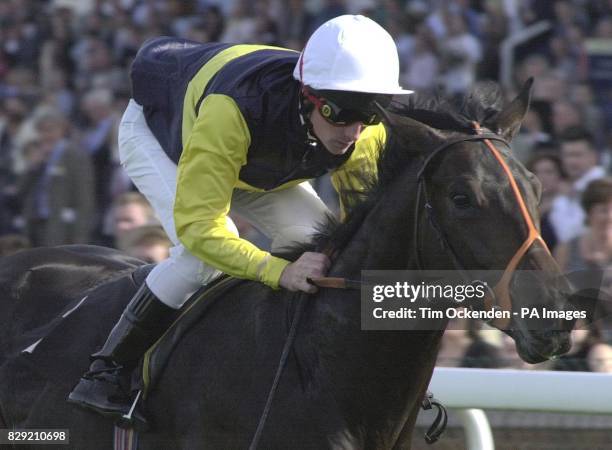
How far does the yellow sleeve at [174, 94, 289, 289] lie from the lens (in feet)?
10.1

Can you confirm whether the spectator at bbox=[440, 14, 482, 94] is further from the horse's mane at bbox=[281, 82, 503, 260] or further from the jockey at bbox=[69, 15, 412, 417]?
the horse's mane at bbox=[281, 82, 503, 260]

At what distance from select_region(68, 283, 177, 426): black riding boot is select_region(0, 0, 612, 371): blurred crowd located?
1476 millimetres

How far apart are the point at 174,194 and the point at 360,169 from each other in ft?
1.86

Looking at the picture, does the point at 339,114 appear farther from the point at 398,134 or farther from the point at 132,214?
the point at 132,214

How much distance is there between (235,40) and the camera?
30.5 feet

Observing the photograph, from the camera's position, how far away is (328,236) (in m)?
3.17

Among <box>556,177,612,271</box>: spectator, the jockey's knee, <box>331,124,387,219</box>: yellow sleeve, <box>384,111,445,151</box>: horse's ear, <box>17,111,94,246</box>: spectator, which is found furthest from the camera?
<box>17,111,94,246</box>: spectator

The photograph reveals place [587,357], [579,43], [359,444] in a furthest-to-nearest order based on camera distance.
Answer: [579,43]
[587,357]
[359,444]

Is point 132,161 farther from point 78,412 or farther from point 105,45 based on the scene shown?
point 105,45

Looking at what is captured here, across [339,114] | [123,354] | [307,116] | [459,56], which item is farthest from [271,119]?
[459,56]

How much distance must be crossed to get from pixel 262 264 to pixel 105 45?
7.16 meters

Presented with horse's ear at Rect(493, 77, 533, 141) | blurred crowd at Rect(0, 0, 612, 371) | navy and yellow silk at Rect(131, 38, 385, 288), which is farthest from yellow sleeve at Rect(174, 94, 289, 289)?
blurred crowd at Rect(0, 0, 612, 371)

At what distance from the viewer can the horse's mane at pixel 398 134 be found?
3.00m

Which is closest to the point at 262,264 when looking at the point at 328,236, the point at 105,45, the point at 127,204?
the point at 328,236
